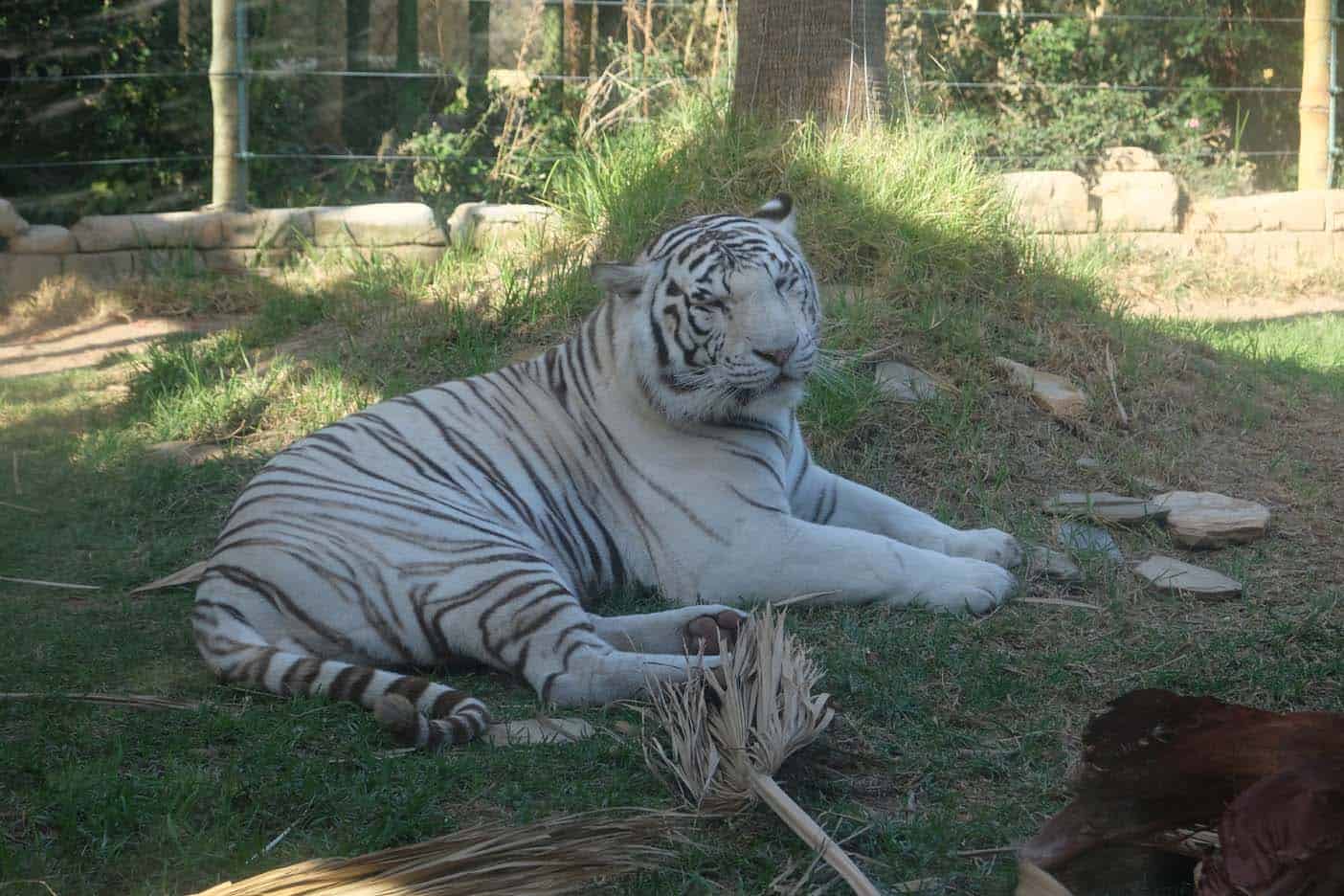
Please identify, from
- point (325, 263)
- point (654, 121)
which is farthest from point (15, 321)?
point (654, 121)

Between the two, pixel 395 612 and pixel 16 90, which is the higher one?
pixel 16 90

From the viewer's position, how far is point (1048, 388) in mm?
5176

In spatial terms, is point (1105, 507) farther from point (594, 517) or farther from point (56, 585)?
point (56, 585)

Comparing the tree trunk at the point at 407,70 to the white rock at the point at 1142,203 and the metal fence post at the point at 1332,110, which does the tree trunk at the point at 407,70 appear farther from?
the metal fence post at the point at 1332,110

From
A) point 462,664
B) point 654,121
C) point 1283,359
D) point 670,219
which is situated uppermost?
point 654,121

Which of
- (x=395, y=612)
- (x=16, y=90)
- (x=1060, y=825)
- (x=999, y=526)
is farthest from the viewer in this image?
(x=16, y=90)

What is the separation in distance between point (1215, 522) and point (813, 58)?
3.16 meters

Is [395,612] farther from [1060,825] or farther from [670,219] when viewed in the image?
[670,219]

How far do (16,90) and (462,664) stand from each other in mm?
8014

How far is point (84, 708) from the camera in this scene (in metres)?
2.91

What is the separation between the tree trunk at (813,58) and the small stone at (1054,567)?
9.90ft

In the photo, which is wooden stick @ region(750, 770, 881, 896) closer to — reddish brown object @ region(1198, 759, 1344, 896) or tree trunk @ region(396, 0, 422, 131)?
reddish brown object @ region(1198, 759, 1344, 896)

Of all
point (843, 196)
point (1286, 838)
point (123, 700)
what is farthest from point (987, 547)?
point (843, 196)

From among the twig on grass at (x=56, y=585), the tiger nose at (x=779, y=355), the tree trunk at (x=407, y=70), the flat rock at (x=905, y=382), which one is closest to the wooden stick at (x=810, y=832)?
the tiger nose at (x=779, y=355)
